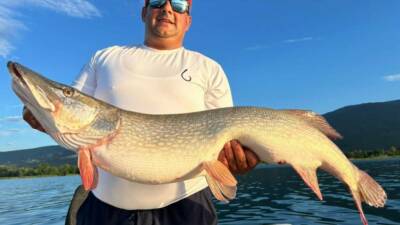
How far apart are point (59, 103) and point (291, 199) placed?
17.9 metres

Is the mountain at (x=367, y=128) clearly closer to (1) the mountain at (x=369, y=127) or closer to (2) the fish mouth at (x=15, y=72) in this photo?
(1) the mountain at (x=369, y=127)

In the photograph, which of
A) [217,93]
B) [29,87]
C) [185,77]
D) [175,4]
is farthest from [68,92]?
[175,4]

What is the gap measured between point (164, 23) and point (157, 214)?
79.7 inches

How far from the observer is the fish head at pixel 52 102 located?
126 inches

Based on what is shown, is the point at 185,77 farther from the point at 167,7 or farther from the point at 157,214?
the point at 157,214

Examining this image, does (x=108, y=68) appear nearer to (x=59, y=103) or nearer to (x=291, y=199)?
(x=59, y=103)

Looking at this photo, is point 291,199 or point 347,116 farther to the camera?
point 347,116

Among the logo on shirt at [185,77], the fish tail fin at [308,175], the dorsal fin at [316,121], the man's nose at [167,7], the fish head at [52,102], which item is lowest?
the fish tail fin at [308,175]

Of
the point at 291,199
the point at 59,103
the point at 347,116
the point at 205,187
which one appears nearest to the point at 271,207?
the point at 291,199

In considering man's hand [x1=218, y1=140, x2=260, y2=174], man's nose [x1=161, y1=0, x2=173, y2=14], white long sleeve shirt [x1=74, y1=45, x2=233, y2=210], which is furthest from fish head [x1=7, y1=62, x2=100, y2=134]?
man's nose [x1=161, y1=0, x2=173, y2=14]

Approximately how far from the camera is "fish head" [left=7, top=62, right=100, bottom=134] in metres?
3.21

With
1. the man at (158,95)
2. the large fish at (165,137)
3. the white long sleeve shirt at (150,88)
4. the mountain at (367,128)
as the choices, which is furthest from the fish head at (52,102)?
the mountain at (367,128)

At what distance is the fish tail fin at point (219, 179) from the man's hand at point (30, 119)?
58.9 inches

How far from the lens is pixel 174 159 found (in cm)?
355
